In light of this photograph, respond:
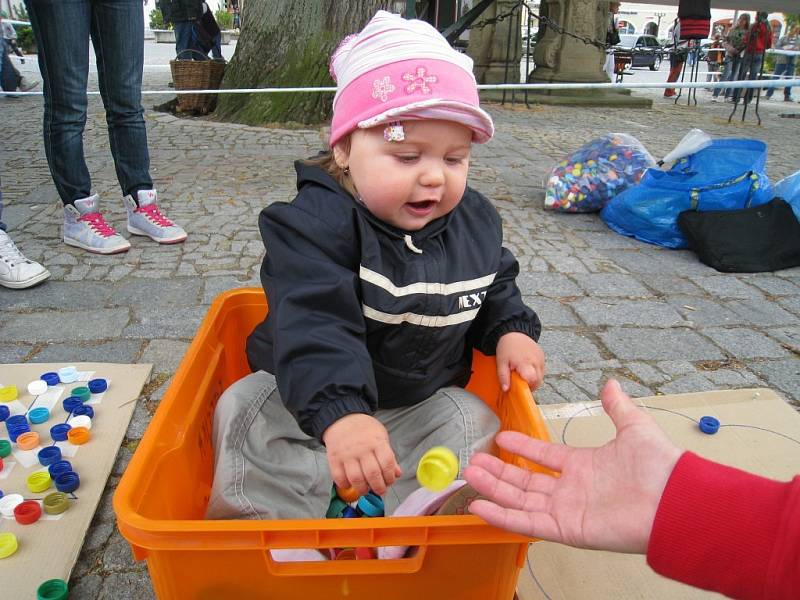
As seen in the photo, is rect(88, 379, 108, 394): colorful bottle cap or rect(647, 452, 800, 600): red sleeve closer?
rect(647, 452, 800, 600): red sleeve

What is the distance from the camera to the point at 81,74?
261cm

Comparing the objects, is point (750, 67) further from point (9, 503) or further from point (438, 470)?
point (9, 503)

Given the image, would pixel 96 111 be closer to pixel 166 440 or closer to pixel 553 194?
pixel 553 194

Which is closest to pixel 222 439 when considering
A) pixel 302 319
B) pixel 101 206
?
pixel 302 319

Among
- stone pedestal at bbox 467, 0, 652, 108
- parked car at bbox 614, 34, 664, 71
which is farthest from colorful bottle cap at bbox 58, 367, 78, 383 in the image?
parked car at bbox 614, 34, 664, 71

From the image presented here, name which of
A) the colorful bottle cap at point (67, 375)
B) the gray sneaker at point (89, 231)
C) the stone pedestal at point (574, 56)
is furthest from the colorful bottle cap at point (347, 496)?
the stone pedestal at point (574, 56)

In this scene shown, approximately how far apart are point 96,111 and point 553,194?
4.98 m

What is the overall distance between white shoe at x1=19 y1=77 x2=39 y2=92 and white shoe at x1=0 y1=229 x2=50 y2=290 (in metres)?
6.70

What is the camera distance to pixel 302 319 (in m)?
1.19

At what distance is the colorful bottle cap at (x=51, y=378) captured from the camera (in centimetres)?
183

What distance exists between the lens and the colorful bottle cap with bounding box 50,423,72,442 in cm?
161

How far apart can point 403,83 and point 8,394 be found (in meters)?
1.38

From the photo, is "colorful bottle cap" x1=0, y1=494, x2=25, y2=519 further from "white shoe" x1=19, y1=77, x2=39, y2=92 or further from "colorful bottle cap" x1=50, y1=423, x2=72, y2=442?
"white shoe" x1=19, y1=77, x2=39, y2=92

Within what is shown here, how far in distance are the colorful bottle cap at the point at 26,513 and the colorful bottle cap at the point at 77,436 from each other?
0.23 metres
